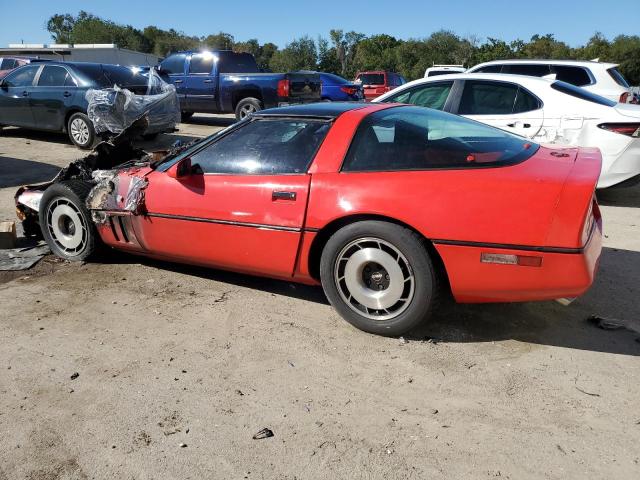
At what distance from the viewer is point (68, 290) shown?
399 centimetres

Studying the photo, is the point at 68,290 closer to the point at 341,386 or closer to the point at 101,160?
the point at 101,160

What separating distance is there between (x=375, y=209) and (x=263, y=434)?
1350mm

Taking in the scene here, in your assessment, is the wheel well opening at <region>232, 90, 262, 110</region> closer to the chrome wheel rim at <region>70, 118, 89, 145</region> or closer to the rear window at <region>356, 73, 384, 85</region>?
the chrome wheel rim at <region>70, 118, 89, 145</region>

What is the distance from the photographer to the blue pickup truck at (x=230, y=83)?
1247cm

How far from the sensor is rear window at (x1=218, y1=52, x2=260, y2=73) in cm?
1341

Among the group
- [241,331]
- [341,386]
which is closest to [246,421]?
[341,386]

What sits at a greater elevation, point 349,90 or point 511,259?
Answer: point 349,90

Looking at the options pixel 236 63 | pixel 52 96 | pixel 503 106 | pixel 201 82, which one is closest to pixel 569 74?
pixel 503 106

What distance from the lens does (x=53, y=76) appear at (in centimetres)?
1009

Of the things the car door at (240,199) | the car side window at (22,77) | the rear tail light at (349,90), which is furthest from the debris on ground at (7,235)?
the rear tail light at (349,90)

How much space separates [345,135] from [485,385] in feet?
5.49

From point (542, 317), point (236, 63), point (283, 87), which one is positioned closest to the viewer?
point (542, 317)

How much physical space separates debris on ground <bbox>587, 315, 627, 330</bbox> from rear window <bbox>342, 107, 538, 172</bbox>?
1118 millimetres

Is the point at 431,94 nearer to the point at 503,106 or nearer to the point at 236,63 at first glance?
the point at 503,106
